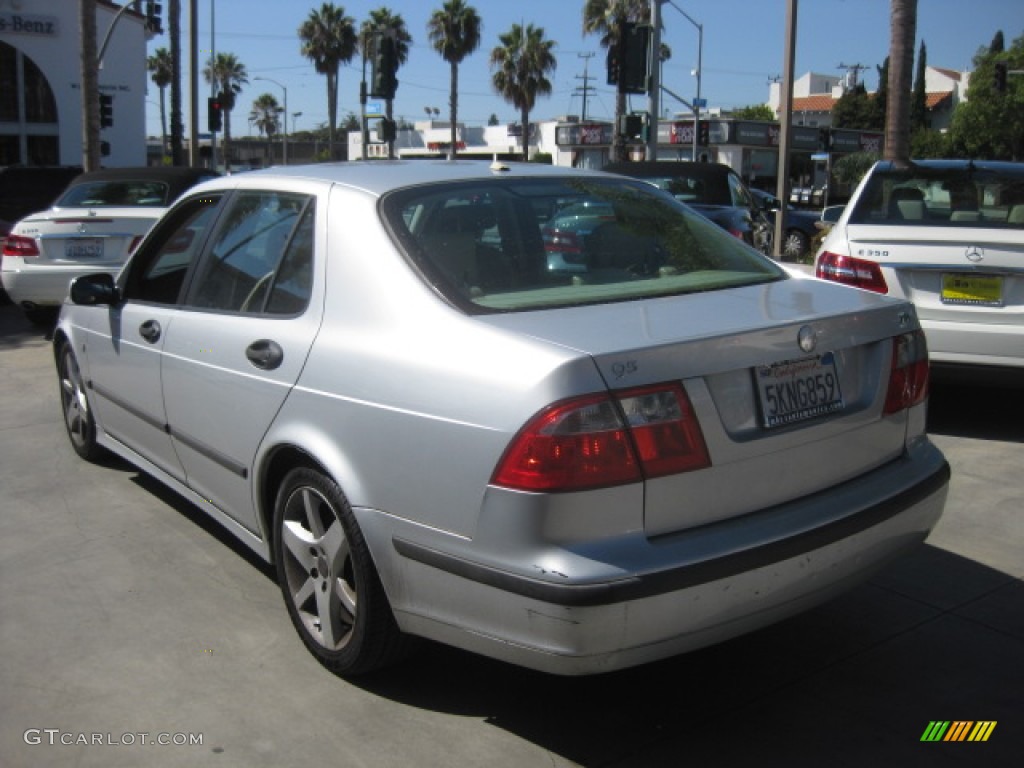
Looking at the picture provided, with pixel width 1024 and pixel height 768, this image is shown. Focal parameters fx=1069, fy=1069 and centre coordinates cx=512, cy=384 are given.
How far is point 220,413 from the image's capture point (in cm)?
383

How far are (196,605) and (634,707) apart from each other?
1.74 metres

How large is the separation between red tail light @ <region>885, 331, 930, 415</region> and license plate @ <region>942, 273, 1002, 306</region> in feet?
9.66

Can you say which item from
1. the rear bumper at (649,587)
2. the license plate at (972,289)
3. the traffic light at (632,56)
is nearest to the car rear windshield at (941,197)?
the license plate at (972,289)

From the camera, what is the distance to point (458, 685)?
11.2 feet

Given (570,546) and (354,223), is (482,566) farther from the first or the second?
(354,223)

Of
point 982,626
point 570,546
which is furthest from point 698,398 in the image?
point 982,626

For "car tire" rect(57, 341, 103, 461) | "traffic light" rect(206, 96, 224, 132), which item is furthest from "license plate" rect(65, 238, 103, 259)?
"traffic light" rect(206, 96, 224, 132)

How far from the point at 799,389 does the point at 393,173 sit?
1.69 meters

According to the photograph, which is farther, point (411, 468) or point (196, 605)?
point (196, 605)

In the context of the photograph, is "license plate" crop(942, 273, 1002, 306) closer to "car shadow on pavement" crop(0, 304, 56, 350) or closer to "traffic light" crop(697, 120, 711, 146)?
"car shadow on pavement" crop(0, 304, 56, 350)

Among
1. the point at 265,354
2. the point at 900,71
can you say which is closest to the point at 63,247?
the point at 265,354

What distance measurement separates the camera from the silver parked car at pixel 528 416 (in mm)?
2629

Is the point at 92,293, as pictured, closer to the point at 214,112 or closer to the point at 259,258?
the point at 259,258

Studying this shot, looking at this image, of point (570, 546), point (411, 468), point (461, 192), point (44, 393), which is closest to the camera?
point (570, 546)
